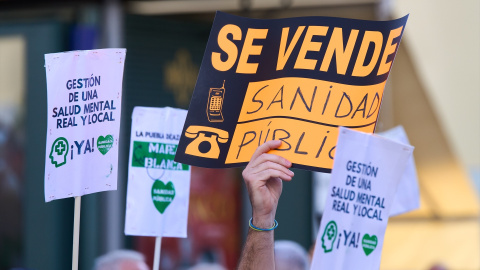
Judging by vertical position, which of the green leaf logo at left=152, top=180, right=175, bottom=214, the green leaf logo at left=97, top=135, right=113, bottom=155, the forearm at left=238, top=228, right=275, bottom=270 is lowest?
the forearm at left=238, top=228, right=275, bottom=270

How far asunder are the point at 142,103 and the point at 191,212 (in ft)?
3.61

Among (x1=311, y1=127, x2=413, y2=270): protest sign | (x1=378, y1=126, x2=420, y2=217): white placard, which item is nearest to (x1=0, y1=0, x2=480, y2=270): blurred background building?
(x1=378, y1=126, x2=420, y2=217): white placard

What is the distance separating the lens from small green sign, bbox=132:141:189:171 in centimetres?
441

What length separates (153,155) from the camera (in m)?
4.41

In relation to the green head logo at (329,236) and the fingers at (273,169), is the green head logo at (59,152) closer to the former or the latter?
the fingers at (273,169)

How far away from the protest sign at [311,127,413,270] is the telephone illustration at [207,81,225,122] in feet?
2.06

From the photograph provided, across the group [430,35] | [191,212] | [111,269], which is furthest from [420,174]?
[111,269]

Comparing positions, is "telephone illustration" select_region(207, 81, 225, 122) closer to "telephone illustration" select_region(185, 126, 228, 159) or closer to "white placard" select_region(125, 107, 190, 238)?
"telephone illustration" select_region(185, 126, 228, 159)

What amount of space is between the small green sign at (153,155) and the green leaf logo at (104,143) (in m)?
0.41

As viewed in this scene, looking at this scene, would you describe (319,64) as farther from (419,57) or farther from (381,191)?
(419,57)

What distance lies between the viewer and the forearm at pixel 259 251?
3617 millimetres

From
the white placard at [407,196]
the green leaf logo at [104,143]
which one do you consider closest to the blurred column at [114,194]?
the white placard at [407,196]

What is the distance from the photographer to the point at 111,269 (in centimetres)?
541

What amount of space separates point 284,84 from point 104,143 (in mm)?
788
